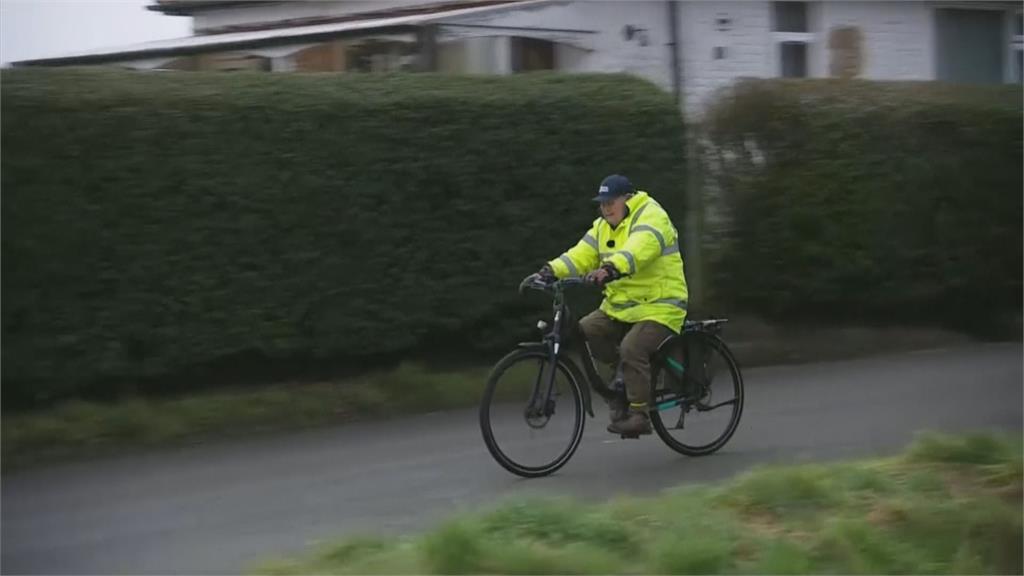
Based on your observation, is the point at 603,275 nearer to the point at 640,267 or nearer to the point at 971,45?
the point at 640,267

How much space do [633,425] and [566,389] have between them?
0.50 meters

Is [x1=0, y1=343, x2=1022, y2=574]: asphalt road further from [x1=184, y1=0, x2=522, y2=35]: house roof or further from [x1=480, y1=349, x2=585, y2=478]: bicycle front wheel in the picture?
[x1=184, y1=0, x2=522, y2=35]: house roof

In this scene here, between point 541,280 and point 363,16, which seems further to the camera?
point 363,16

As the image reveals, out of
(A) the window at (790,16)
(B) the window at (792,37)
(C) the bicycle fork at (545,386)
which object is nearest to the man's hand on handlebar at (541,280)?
(C) the bicycle fork at (545,386)

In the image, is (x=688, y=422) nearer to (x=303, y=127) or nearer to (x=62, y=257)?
(x=303, y=127)

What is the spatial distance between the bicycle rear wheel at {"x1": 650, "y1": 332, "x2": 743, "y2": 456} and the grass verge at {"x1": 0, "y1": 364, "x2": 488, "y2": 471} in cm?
219

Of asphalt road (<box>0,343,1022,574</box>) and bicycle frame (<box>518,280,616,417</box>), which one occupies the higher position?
bicycle frame (<box>518,280,616,417</box>)

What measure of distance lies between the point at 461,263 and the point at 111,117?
9.60ft

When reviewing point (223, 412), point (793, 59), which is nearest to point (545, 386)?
point (223, 412)

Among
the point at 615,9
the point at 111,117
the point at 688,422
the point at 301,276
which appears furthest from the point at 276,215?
the point at 615,9

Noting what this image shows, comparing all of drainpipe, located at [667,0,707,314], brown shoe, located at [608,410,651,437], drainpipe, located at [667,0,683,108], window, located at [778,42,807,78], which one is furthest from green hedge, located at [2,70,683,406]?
window, located at [778,42,807,78]

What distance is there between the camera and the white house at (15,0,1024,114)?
15.0 meters

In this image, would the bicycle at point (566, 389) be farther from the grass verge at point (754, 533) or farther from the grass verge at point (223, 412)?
the grass verge at point (223, 412)

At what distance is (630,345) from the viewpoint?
883 cm
